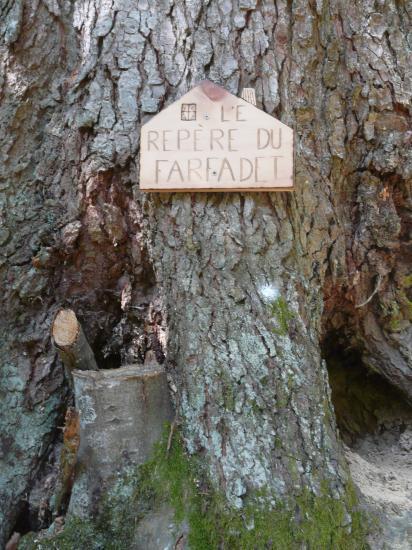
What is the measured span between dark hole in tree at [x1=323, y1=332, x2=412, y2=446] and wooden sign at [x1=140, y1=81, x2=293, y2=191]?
1014 millimetres

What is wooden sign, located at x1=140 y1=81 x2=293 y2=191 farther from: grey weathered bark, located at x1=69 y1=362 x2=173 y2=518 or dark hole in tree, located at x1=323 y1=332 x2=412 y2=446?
dark hole in tree, located at x1=323 y1=332 x2=412 y2=446

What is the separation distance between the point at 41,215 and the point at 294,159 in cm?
99

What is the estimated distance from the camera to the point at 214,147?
73.8 inches

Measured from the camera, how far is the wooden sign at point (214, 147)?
1.85 m

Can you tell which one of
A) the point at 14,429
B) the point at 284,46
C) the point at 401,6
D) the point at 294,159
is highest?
Result: the point at 401,6

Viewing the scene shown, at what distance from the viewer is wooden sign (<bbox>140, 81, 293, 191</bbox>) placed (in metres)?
1.85

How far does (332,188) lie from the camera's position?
215cm

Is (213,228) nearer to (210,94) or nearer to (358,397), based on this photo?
(210,94)

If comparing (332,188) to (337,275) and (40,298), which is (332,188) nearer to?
(337,275)

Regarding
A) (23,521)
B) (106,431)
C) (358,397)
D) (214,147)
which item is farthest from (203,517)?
(358,397)

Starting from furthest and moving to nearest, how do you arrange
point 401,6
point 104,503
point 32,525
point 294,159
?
point 401,6, point 32,525, point 294,159, point 104,503

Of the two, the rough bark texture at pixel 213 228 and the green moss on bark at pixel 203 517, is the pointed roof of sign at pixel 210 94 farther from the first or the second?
the green moss on bark at pixel 203 517

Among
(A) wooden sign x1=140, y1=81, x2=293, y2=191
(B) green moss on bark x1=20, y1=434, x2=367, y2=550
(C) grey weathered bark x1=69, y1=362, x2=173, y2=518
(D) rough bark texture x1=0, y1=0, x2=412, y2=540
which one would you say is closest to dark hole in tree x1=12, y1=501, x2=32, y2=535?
(D) rough bark texture x1=0, y1=0, x2=412, y2=540

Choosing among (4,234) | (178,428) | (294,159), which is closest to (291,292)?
(294,159)
